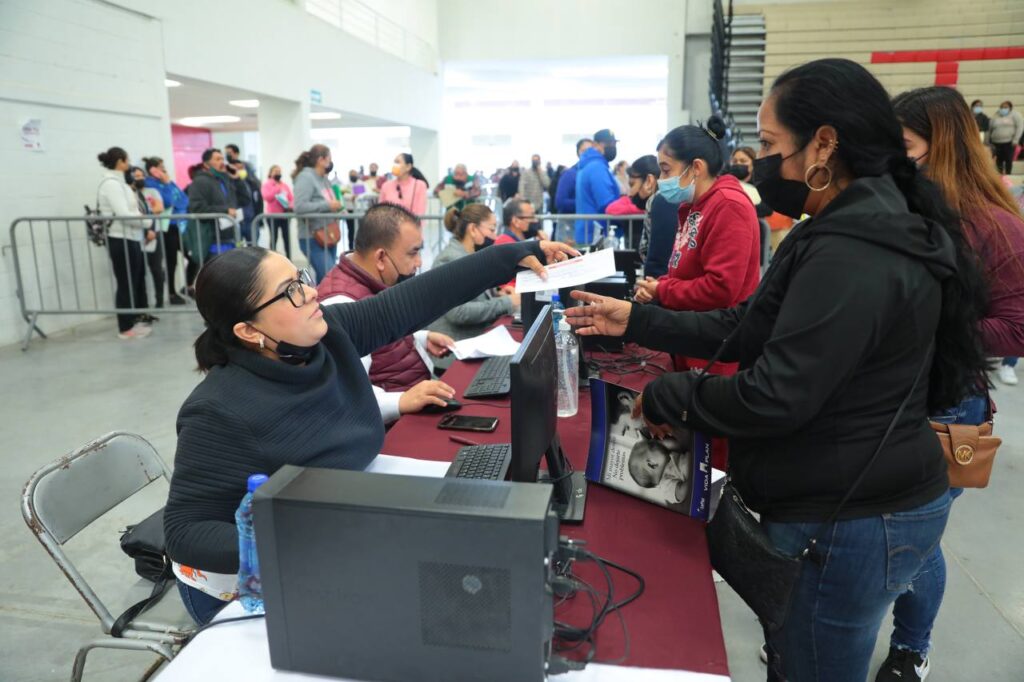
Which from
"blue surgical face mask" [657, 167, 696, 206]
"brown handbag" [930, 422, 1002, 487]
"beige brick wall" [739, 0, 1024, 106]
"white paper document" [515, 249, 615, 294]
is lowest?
"brown handbag" [930, 422, 1002, 487]

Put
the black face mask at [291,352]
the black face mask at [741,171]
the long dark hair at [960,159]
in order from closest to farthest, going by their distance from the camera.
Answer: the black face mask at [291,352], the long dark hair at [960,159], the black face mask at [741,171]

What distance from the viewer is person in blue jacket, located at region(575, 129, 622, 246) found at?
6.09 meters

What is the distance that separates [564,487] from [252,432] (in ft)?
2.00

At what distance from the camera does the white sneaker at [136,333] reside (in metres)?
5.99

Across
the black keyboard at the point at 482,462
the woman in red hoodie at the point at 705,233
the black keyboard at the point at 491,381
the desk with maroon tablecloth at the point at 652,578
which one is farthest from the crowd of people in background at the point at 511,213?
the black keyboard at the point at 482,462

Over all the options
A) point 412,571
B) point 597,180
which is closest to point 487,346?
point 412,571

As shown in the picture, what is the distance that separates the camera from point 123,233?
5.88m

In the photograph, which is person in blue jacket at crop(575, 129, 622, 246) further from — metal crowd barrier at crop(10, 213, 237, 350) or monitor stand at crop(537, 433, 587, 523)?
monitor stand at crop(537, 433, 587, 523)

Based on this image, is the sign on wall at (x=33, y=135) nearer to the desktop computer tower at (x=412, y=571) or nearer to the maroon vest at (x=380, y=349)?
the maroon vest at (x=380, y=349)

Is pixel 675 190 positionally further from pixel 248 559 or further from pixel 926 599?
pixel 248 559

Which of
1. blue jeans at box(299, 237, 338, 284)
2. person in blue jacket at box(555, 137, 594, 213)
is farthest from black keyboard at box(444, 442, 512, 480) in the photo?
person in blue jacket at box(555, 137, 594, 213)

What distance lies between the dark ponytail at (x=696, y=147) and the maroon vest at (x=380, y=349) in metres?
1.13

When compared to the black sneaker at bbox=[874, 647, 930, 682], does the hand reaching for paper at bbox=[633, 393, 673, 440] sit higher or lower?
higher

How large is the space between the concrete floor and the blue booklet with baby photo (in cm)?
95
